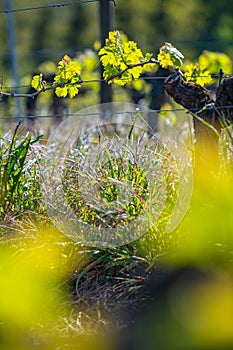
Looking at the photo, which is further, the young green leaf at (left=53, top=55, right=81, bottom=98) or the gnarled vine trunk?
the young green leaf at (left=53, top=55, right=81, bottom=98)

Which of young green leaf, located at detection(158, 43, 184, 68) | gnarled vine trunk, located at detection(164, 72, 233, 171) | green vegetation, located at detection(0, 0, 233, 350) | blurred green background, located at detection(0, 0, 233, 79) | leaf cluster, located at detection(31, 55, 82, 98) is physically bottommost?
green vegetation, located at detection(0, 0, 233, 350)

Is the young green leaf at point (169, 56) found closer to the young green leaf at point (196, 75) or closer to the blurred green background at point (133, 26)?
the young green leaf at point (196, 75)

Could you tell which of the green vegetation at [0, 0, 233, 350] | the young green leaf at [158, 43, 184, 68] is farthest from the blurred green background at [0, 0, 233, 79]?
the green vegetation at [0, 0, 233, 350]

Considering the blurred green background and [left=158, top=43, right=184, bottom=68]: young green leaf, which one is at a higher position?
the blurred green background

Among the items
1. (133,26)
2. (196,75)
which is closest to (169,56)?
(196,75)

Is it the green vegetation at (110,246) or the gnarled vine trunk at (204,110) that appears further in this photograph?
the gnarled vine trunk at (204,110)

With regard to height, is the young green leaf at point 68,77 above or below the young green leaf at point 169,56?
below

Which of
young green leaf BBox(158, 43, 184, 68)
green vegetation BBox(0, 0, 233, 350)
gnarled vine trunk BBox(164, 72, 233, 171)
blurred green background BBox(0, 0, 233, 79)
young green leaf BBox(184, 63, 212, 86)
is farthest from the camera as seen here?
blurred green background BBox(0, 0, 233, 79)

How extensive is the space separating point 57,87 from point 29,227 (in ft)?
2.70

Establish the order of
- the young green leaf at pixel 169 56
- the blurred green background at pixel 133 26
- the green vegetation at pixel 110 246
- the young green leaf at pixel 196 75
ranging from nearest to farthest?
the green vegetation at pixel 110 246
the young green leaf at pixel 169 56
the young green leaf at pixel 196 75
the blurred green background at pixel 133 26

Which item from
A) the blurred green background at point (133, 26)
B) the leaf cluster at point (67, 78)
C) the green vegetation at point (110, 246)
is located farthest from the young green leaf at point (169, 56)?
the blurred green background at point (133, 26)

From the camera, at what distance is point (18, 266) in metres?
3.19

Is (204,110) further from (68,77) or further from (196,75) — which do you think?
(68,77)

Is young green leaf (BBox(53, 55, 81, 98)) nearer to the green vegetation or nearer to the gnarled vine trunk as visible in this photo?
the green vegetation
